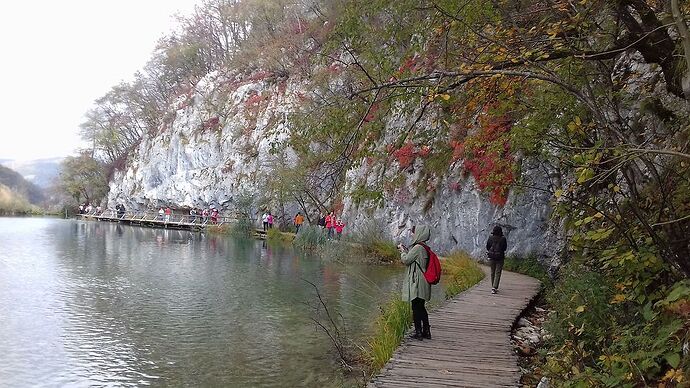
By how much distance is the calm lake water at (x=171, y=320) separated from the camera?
7.50m

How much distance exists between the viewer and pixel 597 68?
19.6 feet

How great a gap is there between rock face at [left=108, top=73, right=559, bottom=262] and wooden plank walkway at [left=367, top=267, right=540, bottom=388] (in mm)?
6500

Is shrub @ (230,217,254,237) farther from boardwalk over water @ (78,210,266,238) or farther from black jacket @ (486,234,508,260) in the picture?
black jacket @ (486,234,508,260)

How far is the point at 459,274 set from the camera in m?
12.8

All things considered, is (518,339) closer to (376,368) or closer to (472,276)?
(376,368)

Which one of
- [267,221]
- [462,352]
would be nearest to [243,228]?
[267,221]

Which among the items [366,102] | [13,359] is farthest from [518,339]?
[13,359]

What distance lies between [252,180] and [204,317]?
30.4 meters

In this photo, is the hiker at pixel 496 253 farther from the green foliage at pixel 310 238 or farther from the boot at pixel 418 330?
the green foliage at pixel 310 238

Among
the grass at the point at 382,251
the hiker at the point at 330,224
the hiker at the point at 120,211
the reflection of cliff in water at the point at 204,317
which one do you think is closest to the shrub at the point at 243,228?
the hiker at the point at 330,224

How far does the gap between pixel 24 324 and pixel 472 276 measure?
9963mm

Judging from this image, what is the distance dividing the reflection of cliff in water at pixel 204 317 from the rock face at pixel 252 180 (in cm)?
379

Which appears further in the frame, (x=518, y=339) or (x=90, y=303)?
(x=90, y=303)

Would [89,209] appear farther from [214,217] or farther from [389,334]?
[389,334]
